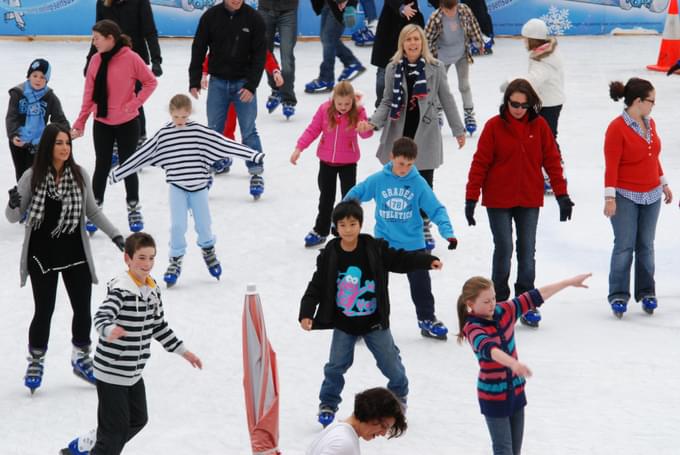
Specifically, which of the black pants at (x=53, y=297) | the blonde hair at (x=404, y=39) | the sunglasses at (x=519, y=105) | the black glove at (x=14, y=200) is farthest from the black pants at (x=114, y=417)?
the blonde hair at (x=404, y=39)

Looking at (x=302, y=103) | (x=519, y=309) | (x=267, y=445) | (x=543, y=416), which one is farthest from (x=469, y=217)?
(x=302, y=103)

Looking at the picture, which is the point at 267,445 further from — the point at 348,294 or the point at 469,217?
the point at 469,217

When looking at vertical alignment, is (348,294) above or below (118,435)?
above

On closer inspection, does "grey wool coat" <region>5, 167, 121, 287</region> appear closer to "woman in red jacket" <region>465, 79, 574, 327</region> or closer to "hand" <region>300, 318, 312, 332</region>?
"hand" <region>300, 318, 312, 332</region>

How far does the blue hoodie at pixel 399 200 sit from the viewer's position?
8438mm

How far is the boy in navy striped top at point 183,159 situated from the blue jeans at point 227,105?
2.04 m

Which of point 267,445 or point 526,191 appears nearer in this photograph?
point 267,445

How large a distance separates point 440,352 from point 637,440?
1693 mm

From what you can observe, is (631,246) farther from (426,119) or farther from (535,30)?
(535,30)

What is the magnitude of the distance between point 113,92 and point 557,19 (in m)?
9.85

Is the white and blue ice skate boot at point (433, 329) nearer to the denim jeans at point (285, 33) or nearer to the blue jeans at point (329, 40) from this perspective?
the denim jeans at point (285, 33)

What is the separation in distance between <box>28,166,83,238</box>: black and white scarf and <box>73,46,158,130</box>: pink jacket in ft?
9.65

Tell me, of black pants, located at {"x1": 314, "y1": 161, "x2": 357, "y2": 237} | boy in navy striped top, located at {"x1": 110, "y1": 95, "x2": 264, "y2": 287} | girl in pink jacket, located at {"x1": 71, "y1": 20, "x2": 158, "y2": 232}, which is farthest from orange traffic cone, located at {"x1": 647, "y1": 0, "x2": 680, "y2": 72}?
boy in navy striped top, located at {"x1": 110, "y1": 95, "x2": 264, "y2": 287}

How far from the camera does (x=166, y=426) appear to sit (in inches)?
296
